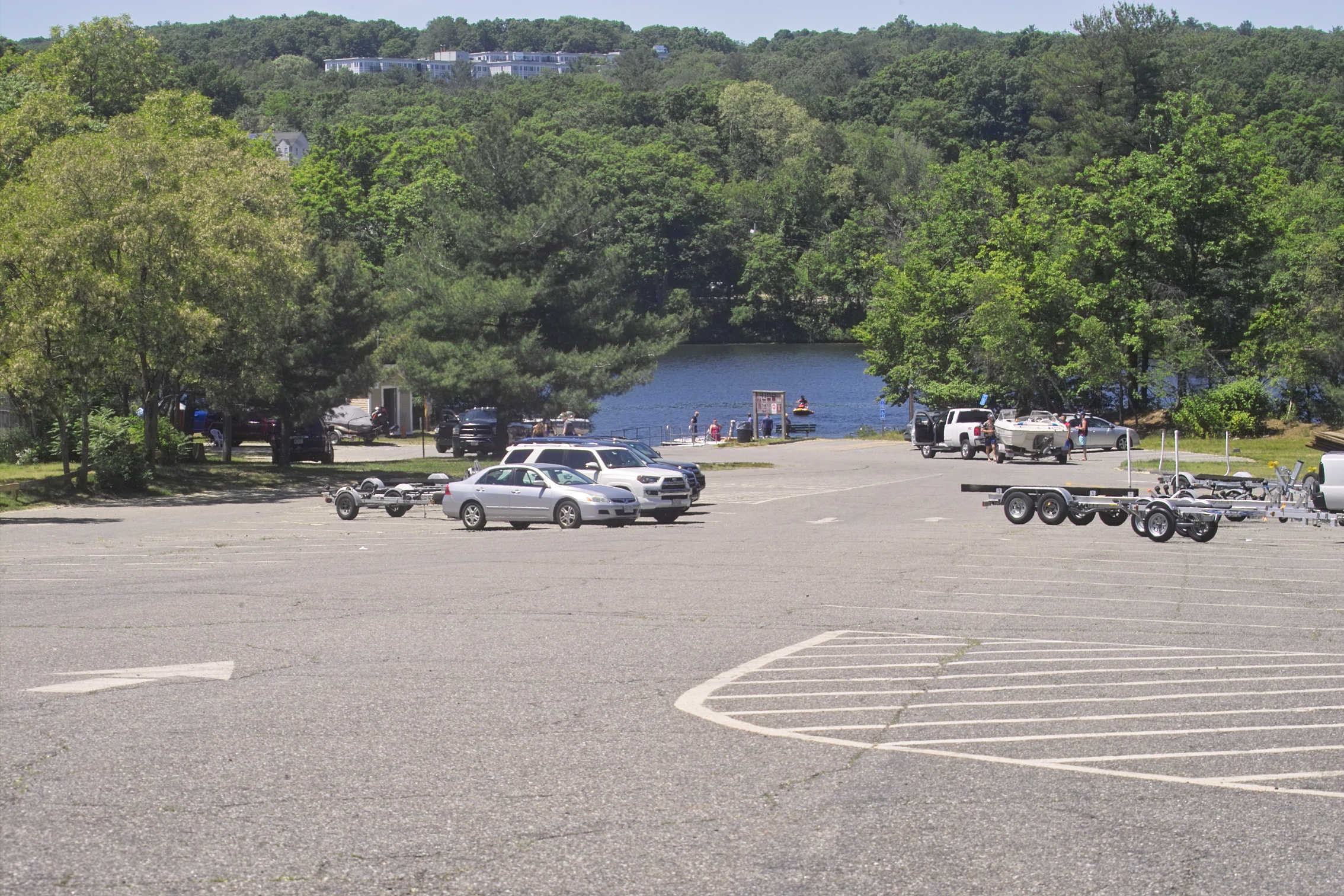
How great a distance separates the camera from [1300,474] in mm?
25422

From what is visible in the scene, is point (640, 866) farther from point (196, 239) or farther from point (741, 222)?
point (741, 222)

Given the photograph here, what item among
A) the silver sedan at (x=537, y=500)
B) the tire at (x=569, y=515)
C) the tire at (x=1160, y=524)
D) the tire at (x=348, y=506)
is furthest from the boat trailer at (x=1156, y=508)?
the tire at (x=348, y=506)

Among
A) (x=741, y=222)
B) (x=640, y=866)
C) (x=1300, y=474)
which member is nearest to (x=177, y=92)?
(x=1300, y=474)

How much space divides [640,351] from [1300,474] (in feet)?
90.4

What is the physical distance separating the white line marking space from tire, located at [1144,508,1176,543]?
34.9 ft

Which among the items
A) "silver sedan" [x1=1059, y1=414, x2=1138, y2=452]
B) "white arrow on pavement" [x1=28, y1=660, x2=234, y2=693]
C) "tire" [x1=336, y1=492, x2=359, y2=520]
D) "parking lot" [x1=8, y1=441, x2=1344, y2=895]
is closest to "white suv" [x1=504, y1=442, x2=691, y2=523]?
"tire" [x1=336, y1=492, x2=359, y2=520]

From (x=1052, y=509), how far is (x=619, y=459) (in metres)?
9.53

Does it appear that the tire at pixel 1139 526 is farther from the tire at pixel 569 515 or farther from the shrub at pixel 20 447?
the shrub at pixel 20 447

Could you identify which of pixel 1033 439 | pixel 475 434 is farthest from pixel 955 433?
pixel 475 434

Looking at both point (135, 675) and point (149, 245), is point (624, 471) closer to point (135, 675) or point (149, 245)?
point (149, 245)

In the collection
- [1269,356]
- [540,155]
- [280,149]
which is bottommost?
[1269,356]

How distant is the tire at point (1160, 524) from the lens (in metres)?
22.6

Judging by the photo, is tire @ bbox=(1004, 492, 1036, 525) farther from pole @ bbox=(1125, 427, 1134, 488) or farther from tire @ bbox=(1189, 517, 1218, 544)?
tire @ bbox=(1189, 517, 1218, 544)

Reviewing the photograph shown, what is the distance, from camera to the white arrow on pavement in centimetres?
1062
